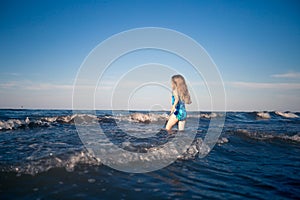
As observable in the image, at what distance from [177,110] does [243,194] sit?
5915 millimetres

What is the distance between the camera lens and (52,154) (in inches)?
197

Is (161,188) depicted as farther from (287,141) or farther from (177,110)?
(287,141)

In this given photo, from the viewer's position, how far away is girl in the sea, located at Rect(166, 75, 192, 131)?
9.16 metres

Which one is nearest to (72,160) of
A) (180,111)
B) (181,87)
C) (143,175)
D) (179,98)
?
(143,175)

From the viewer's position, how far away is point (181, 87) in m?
9.27

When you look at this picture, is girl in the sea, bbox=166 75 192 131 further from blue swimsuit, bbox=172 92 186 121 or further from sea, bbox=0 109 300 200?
sea, bbox=0 109 300 200

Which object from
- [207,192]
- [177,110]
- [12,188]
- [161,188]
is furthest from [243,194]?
[177,110]

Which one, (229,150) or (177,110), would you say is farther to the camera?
(177,110)

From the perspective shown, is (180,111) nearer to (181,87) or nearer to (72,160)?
(181,87)

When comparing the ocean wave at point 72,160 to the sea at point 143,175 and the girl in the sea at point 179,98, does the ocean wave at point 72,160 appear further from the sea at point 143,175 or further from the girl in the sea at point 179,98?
the girl in the sea at point 179,98

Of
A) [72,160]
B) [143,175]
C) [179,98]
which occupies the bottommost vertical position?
[143,175]

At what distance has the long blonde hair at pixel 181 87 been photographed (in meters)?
9.27

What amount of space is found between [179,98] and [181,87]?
18.5 inches

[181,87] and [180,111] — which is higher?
[181,87]
